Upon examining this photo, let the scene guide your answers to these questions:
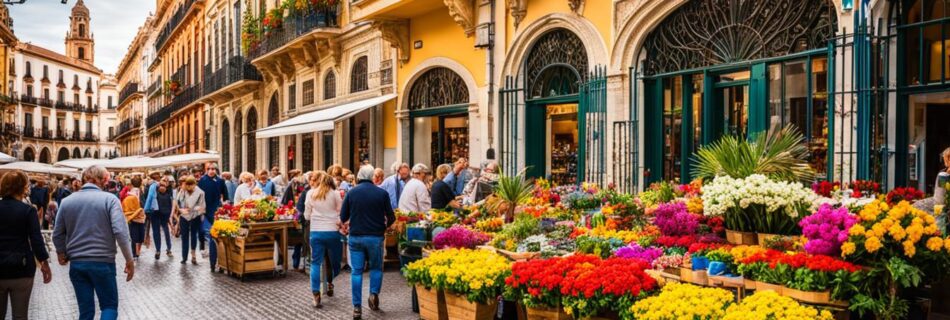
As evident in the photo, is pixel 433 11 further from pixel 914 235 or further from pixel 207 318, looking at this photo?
pixel 914 235

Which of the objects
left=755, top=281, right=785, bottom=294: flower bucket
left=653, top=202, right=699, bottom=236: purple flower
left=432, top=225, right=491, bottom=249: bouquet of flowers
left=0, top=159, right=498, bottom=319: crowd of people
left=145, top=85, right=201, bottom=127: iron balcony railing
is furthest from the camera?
left=145, top=85, right=201, bottom=127: iron balcony railing

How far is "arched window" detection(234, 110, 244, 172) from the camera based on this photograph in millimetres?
34031

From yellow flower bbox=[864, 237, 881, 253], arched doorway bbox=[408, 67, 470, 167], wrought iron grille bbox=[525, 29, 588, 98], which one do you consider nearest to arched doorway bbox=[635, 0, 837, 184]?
wrought iron grille bbox=[525, 29, 588, 98]

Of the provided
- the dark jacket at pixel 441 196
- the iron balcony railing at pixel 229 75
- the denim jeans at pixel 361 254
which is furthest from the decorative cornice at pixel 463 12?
the iron balcony railing at pixel 229 75

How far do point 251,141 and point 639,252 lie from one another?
90.2ft

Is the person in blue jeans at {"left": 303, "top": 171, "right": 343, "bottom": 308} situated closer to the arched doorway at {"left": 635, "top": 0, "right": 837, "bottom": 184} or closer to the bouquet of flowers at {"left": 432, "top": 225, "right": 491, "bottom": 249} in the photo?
the bouquet of flowers at {"left": 432, "top": 225, "right": 491, "bottom": 249}

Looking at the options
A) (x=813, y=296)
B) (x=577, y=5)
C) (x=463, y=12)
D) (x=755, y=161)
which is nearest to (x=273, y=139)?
(x=463, y=12)

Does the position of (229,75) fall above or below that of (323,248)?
above

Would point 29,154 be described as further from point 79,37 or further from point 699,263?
point 699,263

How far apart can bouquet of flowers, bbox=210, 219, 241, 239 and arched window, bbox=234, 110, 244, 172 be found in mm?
22212

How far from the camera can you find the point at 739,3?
10.9 meters

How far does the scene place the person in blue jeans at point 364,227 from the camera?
883 centimetres

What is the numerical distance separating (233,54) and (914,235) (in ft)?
99.8

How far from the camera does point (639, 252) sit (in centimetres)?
739
